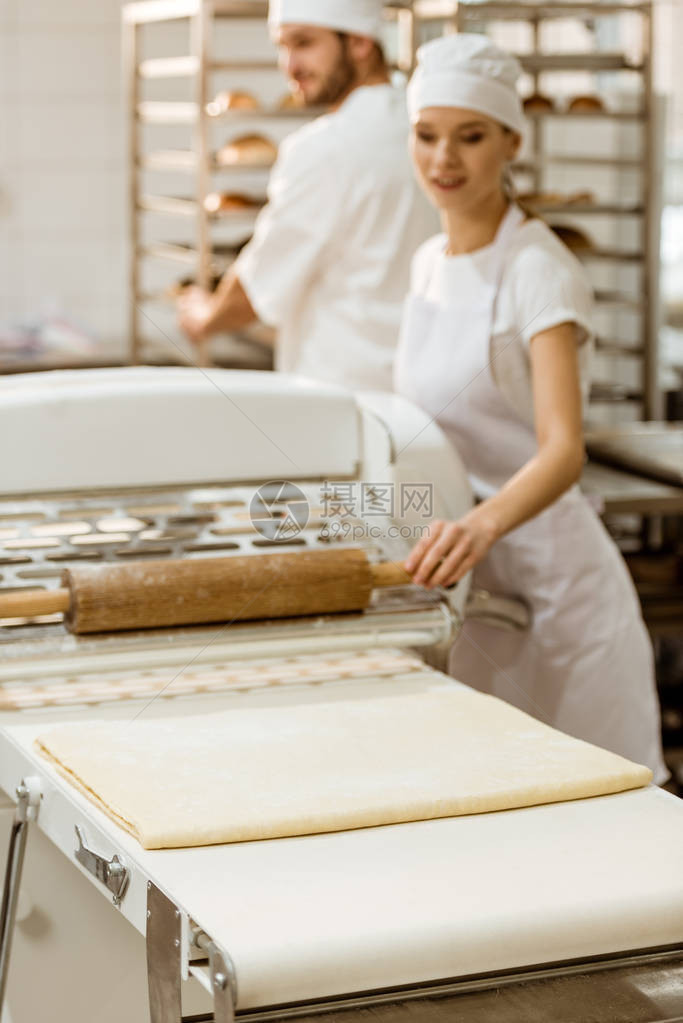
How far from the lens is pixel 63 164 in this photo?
435cm

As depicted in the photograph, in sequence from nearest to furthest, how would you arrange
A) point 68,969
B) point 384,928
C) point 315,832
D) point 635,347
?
point 384,928 < point 315,832 < point 68,969 < point 635,347

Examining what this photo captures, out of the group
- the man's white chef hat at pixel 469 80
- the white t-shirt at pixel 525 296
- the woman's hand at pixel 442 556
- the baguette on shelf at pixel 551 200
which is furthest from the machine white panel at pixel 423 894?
the baguette on shelf at pixel 551 200

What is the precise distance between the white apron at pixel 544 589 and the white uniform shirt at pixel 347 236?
42 cm

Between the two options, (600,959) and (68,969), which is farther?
(68,969)

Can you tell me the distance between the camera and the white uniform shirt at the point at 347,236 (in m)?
2.13

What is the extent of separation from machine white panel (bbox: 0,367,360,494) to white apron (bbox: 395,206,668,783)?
0.21 meters

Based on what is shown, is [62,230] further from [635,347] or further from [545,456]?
[545,456]

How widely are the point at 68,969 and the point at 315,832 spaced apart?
382 millimetres

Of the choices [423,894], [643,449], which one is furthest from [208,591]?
[643,449]

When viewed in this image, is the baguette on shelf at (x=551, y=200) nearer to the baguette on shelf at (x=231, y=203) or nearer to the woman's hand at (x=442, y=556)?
the baguette on shelf at (x=231, y=203)

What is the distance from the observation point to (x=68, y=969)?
1182 mm

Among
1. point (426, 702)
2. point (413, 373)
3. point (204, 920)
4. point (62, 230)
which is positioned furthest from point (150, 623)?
point (62, 230)

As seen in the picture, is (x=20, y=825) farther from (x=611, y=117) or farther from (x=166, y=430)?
(x=611, y=117)

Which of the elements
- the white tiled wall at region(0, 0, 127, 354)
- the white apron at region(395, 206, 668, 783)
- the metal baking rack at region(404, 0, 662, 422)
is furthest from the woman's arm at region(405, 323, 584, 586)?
the white tiled wall at region(0, 0, 127, 354)
